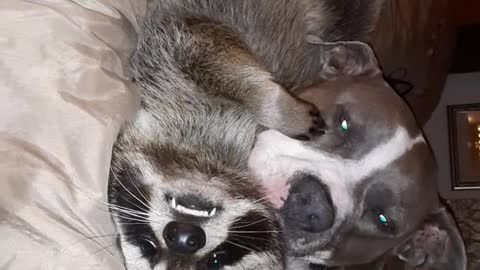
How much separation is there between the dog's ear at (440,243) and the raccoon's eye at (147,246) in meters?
0.84

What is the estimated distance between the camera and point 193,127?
1.67m

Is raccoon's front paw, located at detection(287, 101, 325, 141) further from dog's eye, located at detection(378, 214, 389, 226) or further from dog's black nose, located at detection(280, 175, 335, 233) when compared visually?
dog's eye, located at detection(378, 214, 389, 226)

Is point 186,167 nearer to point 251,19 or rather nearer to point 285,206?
point 285,206

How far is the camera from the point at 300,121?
167 cm

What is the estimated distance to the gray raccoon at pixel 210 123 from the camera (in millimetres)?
1440

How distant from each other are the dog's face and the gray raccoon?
0.05 meters

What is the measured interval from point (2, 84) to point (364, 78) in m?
0.95

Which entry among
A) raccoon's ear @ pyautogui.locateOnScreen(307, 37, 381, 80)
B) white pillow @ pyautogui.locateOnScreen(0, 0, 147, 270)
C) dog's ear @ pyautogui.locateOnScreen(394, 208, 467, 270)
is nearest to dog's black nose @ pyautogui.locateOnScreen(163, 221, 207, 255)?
white pillow @ pyautogui.locateOnScreen(0, 0, 147, 270)

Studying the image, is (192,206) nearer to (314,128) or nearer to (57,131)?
(57,131)

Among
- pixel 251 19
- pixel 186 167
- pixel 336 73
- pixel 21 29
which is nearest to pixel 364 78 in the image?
pixel 336 73

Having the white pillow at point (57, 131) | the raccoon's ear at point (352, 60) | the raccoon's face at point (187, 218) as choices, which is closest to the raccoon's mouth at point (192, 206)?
the raccoon's face at point (187, 218)

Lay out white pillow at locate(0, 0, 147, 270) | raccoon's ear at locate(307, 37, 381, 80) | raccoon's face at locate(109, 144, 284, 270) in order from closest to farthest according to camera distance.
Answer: white pillow at locate(0, 0, 147, 270) → raccoon's face at locate(109, 144, 284, 270) → raccoon's ear at locate(307, 37, 381, 80)

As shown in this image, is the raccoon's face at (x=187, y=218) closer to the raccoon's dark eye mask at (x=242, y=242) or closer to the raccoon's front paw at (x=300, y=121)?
the raccoon's dark eye mask at (x=242, y=242)

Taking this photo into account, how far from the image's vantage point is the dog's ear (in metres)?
2.01
